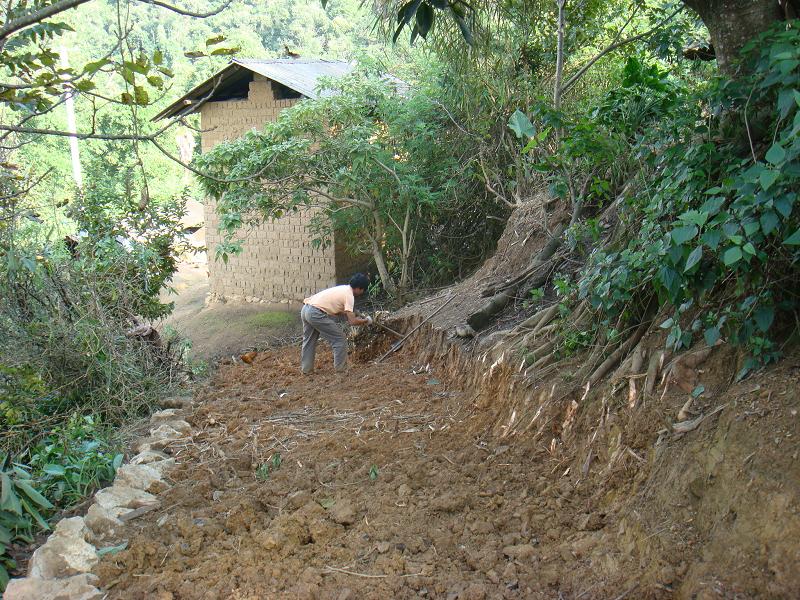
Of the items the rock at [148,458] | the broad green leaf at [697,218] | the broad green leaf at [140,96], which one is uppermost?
the broad green leaf at [140,96]

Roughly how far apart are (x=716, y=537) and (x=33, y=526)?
14.8ft

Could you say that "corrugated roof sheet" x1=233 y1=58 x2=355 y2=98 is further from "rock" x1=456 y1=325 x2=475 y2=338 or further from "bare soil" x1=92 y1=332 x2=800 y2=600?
"bare soil" x1=92 y1=332 x2=800 y2=600

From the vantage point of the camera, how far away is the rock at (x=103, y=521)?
178 inches

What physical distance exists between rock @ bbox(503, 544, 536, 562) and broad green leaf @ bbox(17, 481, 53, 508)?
10.8ft

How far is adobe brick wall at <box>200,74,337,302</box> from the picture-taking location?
12859 millimetres

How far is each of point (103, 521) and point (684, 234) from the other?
12.4ft

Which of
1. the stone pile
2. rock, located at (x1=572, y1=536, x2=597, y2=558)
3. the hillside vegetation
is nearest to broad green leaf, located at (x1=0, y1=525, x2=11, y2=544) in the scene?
the hillside vegetation

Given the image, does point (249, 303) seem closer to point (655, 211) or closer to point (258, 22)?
point (655, 211)

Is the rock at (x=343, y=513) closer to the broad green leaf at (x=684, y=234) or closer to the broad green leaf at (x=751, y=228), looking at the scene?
the broad green leaf at (x=684, y=234)

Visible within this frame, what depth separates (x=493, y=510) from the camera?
13.5ft

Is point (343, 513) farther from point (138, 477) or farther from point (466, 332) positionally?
point (466, 332)

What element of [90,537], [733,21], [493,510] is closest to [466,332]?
[493,510]

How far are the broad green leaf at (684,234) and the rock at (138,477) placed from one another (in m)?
3.78

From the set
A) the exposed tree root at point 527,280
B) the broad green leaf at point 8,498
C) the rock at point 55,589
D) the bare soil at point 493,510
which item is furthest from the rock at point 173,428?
the exposed tree root at point 527,280
